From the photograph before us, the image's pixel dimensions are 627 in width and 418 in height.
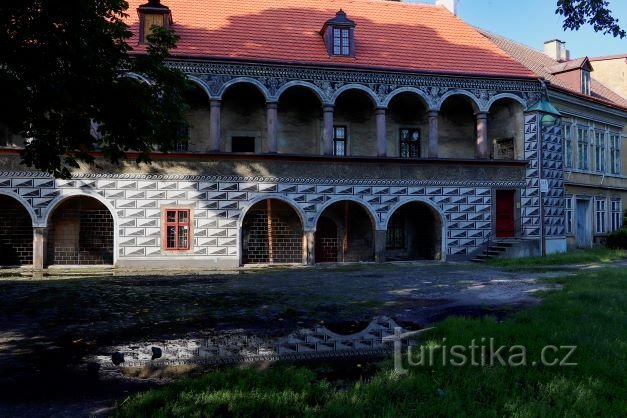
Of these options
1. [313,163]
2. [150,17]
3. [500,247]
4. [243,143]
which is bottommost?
[500,247]

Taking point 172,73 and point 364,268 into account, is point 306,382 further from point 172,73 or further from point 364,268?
point 364,268

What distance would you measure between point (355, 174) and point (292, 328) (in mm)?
13477

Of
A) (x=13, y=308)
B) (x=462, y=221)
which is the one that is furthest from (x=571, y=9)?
(x=462, y=221)

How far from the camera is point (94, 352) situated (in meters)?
6.04

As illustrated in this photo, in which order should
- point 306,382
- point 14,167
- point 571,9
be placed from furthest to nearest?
point 14,167
point 571,9
point 306,382

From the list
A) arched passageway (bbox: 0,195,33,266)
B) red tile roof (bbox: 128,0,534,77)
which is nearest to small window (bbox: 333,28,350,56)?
red tile roof (bbox: 128,0,534,77)

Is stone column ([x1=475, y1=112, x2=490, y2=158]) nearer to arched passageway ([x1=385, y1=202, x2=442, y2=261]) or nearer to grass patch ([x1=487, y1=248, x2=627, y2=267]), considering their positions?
arched passageway ([x1=385, y1=202, x2=442, y2=261])

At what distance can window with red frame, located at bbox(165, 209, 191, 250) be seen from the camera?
18906mm

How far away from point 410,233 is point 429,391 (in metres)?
18.8

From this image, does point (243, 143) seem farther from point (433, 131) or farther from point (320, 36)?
point (433, 131)

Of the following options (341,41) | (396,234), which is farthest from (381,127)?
(396,234)

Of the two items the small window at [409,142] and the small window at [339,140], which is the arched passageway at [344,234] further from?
the small window at [409,142]

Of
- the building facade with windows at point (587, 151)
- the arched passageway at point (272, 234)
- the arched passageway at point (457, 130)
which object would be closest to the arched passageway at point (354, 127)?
the arched passageway at point (457, 130)

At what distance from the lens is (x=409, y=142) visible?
23359 mm
